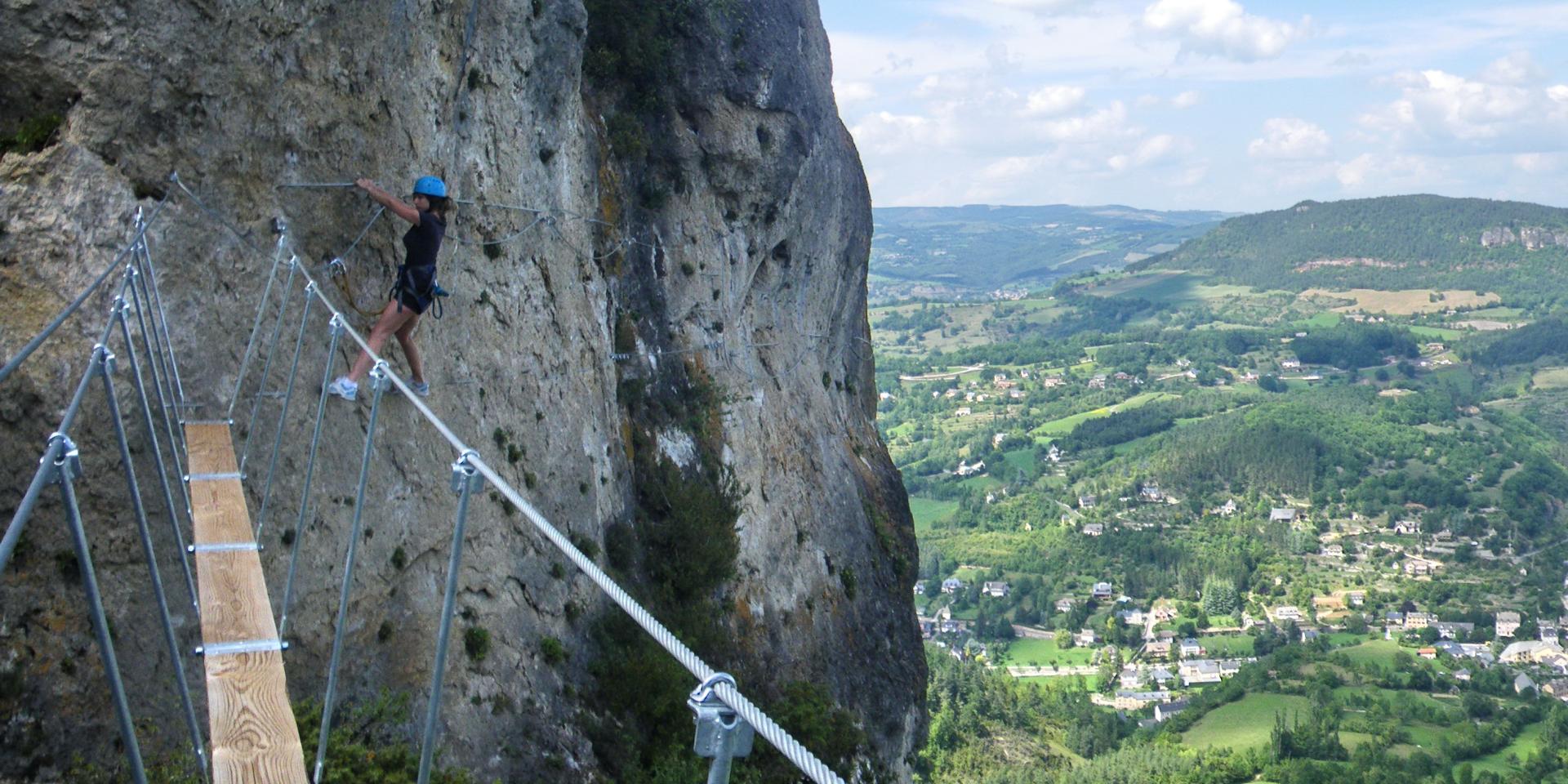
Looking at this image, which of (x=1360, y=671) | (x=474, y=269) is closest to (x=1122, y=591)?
(x=1360, y=671)

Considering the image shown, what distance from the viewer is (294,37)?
1012 centimetres

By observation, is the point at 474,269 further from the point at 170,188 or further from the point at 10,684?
the point at 10,684

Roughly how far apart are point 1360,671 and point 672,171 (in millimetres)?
85569

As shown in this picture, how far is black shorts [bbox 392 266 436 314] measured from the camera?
10.6 meters

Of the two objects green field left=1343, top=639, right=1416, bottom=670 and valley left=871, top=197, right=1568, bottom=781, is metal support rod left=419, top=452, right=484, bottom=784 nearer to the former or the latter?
valley left=871, top=197, right=1568, bottom=781

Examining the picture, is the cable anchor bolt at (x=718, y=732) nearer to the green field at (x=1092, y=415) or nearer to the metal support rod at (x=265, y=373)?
the metal support rod at (x=265, y=373)

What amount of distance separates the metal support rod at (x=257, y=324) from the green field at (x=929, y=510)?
12934 cm

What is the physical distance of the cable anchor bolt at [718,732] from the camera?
11.5ft

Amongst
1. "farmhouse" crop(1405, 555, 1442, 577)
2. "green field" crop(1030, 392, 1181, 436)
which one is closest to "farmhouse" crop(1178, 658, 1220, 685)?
"farmhouse" crop(1405, 555, 1442, 577)

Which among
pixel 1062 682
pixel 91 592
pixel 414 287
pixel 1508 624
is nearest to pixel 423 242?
pixel 414 287

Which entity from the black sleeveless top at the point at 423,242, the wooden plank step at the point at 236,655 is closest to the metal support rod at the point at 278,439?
the wooden plank step at the point at 236,655

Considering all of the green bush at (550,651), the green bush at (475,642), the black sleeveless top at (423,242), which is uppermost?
the black sleeveless top at (423,242)

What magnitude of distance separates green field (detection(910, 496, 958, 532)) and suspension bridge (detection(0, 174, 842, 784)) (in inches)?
5126

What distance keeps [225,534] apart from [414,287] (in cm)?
368
